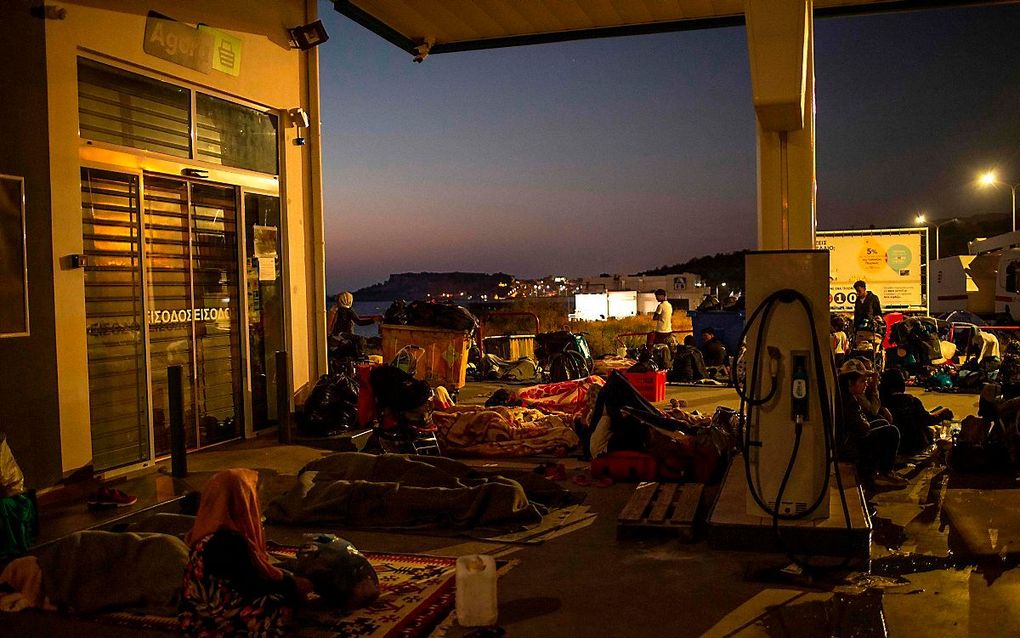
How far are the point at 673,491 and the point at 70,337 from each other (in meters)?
5.70

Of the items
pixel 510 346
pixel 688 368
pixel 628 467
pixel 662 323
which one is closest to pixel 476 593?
pixel 628 467

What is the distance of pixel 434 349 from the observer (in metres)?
13.1

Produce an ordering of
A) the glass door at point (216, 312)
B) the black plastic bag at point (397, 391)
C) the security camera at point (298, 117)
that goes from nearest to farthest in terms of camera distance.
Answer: the black plastic bag at point (397, 391) → the glass door at point (216, 312) → the security camera at point (298, 117)

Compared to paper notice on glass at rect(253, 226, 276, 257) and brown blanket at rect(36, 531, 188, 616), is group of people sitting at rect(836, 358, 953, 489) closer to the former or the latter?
brown blanket at rect(36, 531, 188, 616)

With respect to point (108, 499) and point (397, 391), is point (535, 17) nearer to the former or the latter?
point (397, 391)

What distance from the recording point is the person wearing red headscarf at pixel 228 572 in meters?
4.21

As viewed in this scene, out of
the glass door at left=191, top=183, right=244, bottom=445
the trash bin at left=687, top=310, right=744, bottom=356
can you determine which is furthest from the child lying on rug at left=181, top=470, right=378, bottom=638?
the trash bin at left=687, top=310, right=744, bottom=356

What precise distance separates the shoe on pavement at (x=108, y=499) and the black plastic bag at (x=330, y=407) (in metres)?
2.99

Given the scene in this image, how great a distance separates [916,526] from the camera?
6.59 metres

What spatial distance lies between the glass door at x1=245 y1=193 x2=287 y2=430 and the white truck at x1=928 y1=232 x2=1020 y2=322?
64.2ft

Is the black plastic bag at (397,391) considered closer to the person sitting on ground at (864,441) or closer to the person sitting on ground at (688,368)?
the person sitting on ground at (864,441)

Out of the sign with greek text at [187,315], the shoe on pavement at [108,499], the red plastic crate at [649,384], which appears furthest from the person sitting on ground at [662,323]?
the shoe on pavement at [108,499]

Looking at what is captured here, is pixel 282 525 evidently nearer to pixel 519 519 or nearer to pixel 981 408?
pixel 519 519

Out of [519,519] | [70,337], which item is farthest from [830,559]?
[70,337]
